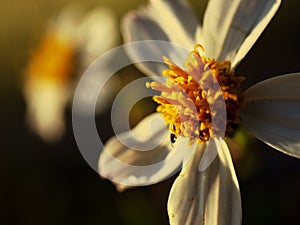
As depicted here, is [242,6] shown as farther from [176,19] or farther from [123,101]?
[123,101]

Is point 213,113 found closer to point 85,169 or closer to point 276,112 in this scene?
point 276,112

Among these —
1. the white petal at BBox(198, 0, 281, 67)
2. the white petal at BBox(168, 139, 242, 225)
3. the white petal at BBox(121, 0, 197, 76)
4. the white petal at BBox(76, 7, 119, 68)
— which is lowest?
the white petal at BBox(168, 139, 242, 225)

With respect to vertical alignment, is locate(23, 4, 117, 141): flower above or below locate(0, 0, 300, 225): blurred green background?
above

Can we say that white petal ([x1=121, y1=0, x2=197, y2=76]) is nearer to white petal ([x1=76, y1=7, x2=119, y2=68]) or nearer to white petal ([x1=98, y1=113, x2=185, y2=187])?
white petal ([x1=98, y1=113, x2=185, y2=187])

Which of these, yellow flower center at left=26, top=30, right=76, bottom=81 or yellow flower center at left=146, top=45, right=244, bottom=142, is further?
yellow flower center at left=26, top=30, right=76, bottom=81

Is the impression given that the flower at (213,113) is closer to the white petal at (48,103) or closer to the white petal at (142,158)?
the white petal at (142,158)

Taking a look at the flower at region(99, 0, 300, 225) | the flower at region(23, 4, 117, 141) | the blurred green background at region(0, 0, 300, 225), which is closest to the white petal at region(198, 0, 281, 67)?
the flower at region(99, 0, 300, 225)

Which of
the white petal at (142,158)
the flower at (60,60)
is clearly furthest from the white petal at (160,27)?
the flower at (60,60)

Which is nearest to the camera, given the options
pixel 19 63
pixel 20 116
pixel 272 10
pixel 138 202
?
pixel 272 10

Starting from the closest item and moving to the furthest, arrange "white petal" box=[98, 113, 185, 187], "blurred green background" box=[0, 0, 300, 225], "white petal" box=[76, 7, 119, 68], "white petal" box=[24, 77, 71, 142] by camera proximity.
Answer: "white petal" box=[98, 113, 185, 187]
"blurred green background" box=[0, 0, 300, 225]
"white petal" box=[76, 7, 119, 68]
"white petal" box=[24, 77, 71, 142]

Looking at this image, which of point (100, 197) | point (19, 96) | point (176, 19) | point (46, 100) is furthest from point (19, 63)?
point (176, 19)
